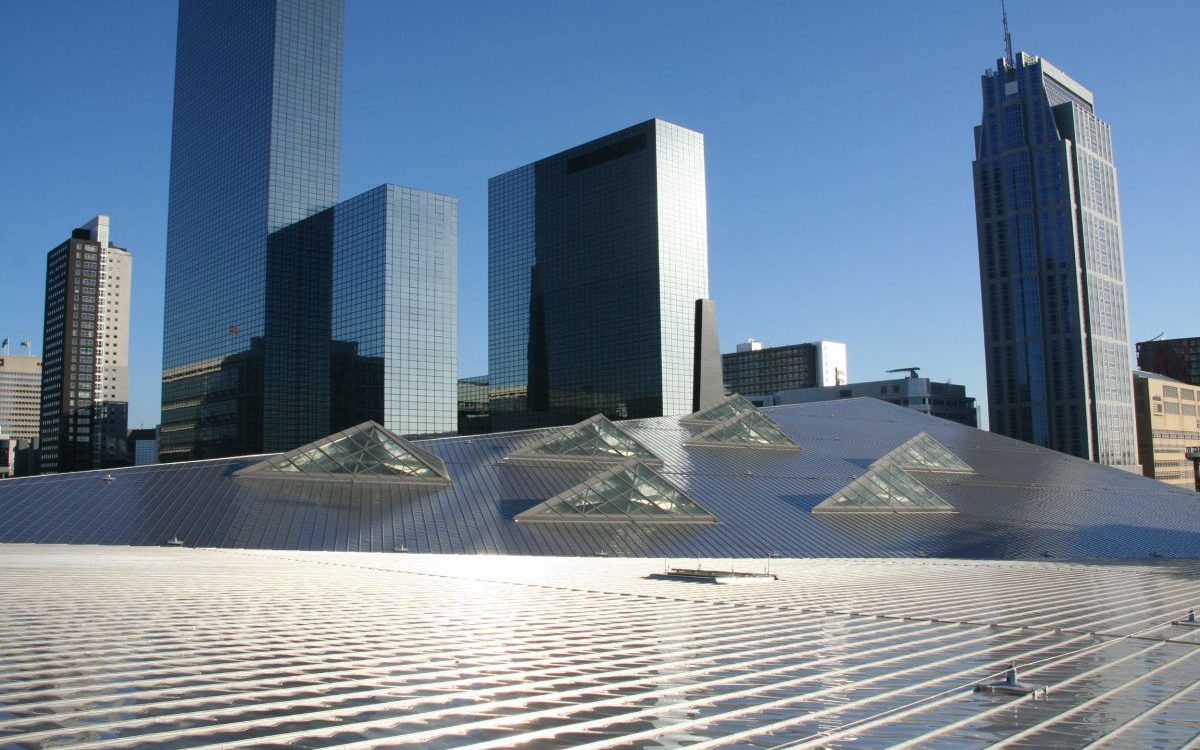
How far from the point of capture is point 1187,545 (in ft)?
180

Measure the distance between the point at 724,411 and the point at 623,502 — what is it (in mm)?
28537

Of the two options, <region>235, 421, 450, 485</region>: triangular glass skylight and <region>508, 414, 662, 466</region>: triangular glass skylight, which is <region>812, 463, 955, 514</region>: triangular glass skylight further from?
<region>235, 421, 450, 485</region>: triangular glass skylight

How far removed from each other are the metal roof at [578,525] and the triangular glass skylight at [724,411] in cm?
516

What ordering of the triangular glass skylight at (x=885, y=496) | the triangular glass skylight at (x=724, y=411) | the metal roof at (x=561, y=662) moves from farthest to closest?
the triangular glass skylight at (x=724, y=411), the triangular glass skylight at (x=885, y=496), the metal roof at (x=561, y=662)

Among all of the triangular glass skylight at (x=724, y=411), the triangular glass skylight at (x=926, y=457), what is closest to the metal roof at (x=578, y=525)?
the triangular glass skylight at (x=926, y=457)

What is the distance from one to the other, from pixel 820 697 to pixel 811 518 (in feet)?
124

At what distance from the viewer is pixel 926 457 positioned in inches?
2771

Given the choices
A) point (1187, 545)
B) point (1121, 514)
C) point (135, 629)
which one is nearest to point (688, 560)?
point (135, 629)

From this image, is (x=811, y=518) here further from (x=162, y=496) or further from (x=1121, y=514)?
(x=162, y=496)

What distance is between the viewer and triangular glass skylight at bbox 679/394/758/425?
244 feet

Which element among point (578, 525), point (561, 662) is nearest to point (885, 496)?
point (578, 525)

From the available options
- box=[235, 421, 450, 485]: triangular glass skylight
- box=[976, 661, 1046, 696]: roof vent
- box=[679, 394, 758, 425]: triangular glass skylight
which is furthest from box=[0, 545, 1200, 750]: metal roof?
box=[679, 394, 758, 425]: triangular glass skylight

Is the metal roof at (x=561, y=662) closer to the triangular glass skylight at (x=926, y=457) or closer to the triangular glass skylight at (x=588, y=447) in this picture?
the triangular glass skylight at (x=588, y=447)

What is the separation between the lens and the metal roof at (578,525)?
41.5 metres
